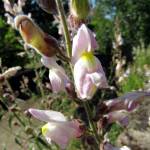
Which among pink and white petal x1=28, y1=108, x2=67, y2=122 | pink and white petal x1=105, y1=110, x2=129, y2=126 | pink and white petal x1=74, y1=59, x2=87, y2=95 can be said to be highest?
pink and white petal x1=74, y1=59, x2=87, y2=95

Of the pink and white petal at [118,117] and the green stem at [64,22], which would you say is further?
the pink and white petal at [118,117]

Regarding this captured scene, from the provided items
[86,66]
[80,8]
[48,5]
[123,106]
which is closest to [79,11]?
[80,8]

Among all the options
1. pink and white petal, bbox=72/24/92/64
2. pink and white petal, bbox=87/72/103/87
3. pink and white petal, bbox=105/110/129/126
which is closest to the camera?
pink and white petal, bbox=87/72/103/87

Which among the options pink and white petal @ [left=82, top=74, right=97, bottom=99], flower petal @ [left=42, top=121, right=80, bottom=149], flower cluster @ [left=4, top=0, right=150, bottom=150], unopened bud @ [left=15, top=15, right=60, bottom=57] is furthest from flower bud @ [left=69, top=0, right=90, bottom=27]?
flower petal @ [left=42, top=121, right=80, bottom=149]

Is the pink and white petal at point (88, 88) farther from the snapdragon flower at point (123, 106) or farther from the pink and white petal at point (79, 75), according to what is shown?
the snapdragon flower at point (123, 106)

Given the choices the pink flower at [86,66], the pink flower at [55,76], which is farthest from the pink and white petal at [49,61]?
the pink flower at [86,66]

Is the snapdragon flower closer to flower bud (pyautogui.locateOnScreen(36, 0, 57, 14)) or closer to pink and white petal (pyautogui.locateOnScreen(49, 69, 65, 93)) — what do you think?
pink and white petal (pyautogui.locateOnScreen(49, 69, 65, 93))

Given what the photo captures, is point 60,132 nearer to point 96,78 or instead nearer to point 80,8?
point 96,78
